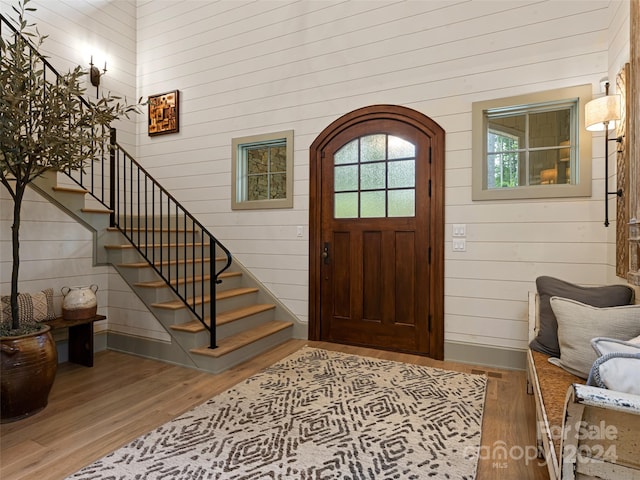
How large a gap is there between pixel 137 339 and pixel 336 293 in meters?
2.10

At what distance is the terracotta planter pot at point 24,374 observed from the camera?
2299 millimetres

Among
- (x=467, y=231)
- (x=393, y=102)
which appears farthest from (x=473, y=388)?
(x=393, y=102)

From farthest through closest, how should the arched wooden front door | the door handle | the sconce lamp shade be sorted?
1. the door handle
2. the arched wooden front door
3. the sconce lamp shade

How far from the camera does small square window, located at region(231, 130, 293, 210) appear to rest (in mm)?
4312

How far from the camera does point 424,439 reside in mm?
2125

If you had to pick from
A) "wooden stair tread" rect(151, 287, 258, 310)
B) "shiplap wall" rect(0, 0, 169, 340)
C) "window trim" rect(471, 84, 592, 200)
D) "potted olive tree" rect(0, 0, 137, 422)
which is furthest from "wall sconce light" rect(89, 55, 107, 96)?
"window trim" rect(471, 84, 592, 200)

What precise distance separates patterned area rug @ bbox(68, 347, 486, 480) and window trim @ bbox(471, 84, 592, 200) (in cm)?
165

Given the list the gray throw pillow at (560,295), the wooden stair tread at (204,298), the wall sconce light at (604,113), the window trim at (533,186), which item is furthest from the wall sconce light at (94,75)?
the gray throw pillow at (560,295)

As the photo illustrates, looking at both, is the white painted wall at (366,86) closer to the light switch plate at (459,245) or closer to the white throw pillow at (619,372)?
the light switch plate at (459,245)

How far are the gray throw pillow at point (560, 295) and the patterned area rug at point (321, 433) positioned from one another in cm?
62

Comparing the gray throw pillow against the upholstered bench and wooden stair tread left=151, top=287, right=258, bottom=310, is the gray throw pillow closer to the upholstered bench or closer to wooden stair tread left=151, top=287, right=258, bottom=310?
→ the upholstered bench

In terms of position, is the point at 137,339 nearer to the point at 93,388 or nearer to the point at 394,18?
the point at 93,388

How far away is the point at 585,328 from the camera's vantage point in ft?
6.70

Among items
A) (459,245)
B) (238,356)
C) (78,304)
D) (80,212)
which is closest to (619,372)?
(459,245)
